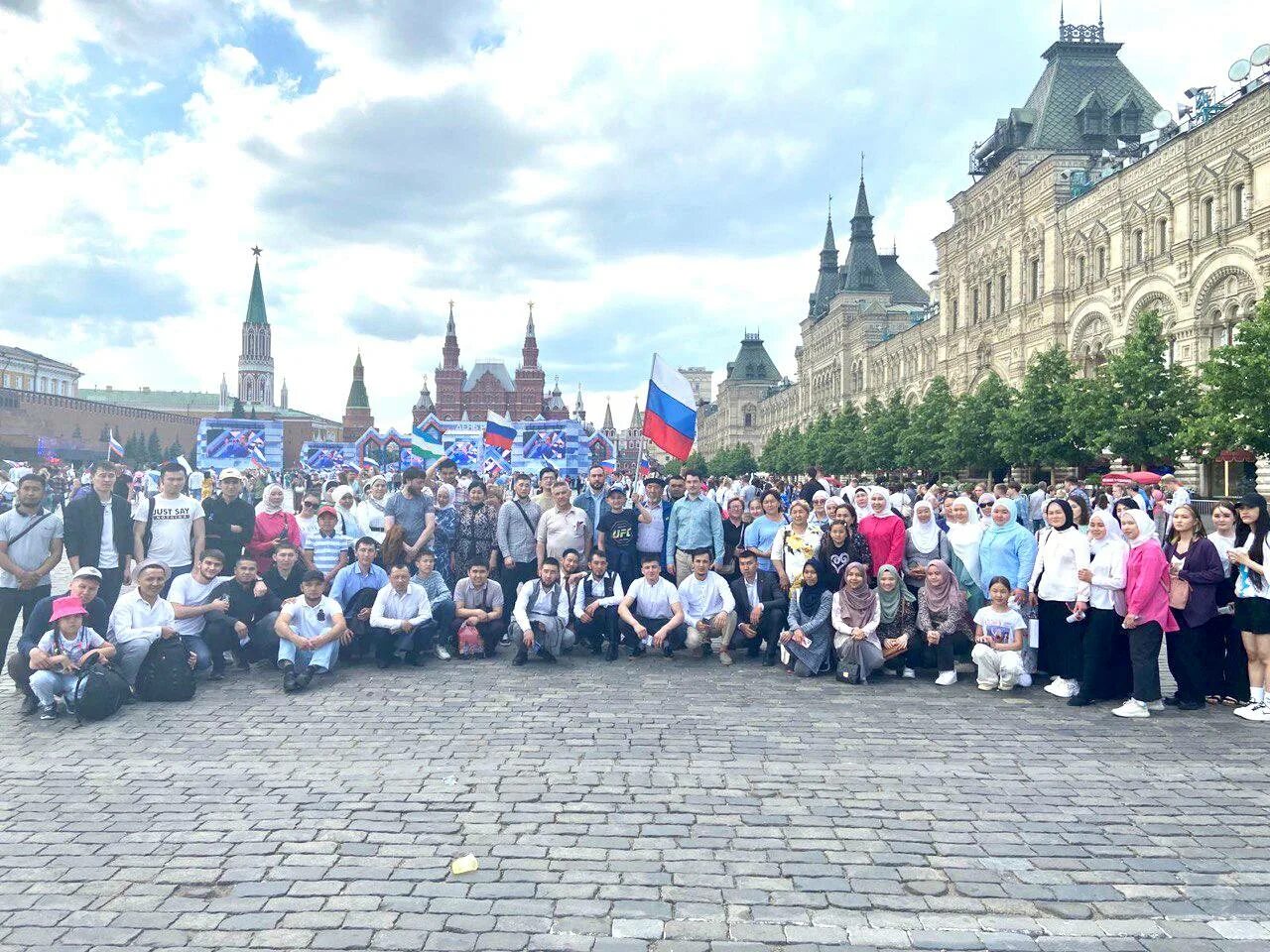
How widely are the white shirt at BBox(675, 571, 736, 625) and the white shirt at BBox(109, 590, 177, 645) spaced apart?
471 centimetres

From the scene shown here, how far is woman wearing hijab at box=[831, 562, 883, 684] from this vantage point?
8961mm

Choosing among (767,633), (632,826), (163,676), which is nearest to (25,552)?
(163,676)

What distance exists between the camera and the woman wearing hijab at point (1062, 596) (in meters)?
8.48

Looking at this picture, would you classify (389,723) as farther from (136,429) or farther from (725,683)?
(136,429)

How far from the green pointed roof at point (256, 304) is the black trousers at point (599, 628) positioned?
144167 mm

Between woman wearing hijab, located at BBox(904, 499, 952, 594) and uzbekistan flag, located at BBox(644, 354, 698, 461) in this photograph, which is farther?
uzbekistan flag, located at BBox(644, 354, 698, 461)

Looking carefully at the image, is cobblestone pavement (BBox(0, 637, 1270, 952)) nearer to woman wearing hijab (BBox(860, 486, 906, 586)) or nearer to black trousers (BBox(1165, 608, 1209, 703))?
black trousers (BBox(1165, 608, 1209, 703))

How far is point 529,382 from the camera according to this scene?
446 ft

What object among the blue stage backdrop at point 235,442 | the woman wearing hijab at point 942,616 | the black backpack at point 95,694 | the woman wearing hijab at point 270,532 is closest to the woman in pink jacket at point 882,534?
the woman wearing hijab at point 942,616

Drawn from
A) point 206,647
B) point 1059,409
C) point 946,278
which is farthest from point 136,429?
point 206,647

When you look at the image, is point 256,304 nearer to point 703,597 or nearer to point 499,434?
point 499,434

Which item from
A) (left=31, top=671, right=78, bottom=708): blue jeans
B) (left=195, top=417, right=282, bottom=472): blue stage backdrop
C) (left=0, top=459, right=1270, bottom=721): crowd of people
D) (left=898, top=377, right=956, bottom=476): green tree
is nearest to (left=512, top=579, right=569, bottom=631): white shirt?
(left=0, top=459, right=1270, bottom=721): crowd of people

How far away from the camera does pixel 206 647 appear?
28.8ft

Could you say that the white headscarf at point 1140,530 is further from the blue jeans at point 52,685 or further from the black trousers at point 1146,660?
the blue jeans at point 52,685
